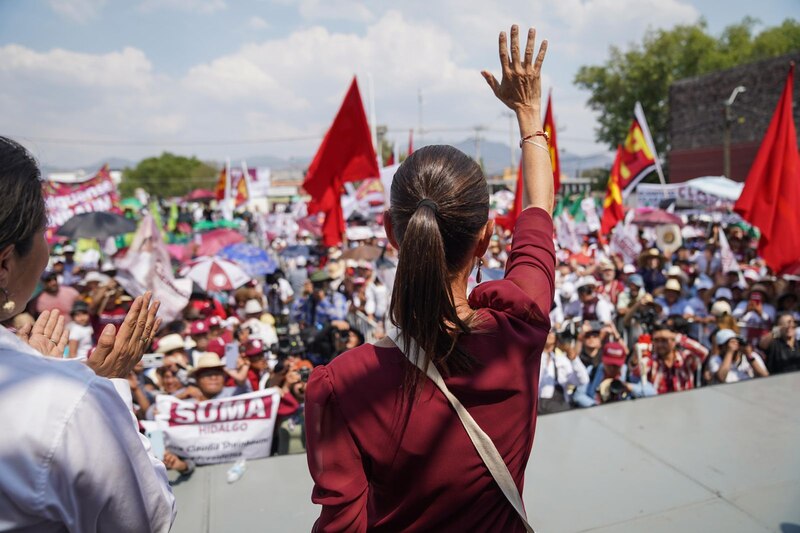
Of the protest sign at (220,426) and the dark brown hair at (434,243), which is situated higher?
the dark brown hair at (434,243)

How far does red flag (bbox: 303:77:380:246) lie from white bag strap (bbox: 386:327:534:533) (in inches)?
279

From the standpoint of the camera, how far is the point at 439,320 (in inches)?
41.7

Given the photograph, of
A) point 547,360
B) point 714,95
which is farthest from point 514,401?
point 714,95

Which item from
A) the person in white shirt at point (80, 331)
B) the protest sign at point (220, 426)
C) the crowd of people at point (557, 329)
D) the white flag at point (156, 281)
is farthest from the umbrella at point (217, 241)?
the protest sign at point (220, 426)

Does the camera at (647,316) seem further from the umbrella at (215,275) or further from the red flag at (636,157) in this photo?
the umbrella at (215,275)

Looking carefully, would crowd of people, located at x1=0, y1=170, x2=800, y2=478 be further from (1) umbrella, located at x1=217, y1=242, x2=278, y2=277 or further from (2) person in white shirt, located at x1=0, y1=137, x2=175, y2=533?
(2) person in white shirt, located at x1=0, y1=137, x2=175, y2=533

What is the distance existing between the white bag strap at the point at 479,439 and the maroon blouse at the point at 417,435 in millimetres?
16

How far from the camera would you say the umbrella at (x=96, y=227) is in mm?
10766

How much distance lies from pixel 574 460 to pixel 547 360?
2754 millimetres

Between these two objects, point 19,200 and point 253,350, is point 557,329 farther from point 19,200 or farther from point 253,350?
point 19,200

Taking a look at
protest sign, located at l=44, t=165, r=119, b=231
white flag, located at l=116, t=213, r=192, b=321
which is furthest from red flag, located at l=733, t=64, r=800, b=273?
protest sign, located at l=44, t=165, r=119, b=231

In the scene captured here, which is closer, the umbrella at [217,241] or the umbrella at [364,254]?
the umbrella at [364,254]

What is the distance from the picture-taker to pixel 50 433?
0.84 metres

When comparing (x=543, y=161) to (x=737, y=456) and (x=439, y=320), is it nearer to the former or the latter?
(x=439, y=320)
